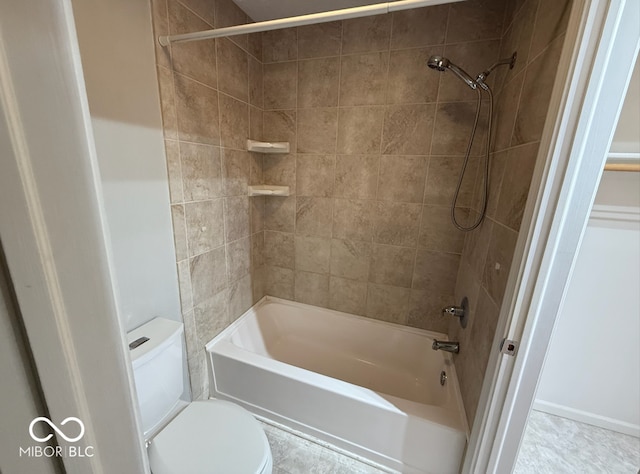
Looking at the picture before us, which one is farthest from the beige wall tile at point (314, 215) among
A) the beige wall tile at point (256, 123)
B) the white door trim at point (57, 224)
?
the white door trim at point (57, 224)

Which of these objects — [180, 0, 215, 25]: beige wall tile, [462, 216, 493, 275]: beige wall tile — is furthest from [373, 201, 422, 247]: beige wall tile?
[180, 0, 215, 25]: beige wall tile

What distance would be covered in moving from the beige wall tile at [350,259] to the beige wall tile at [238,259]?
617mm

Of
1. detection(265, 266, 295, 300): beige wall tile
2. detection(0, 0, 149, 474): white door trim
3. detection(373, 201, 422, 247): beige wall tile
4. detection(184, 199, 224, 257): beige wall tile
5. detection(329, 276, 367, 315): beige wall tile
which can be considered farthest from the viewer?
detection(265, 266, 295, 300): beige wall tile

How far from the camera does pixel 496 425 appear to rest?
3.13 ft

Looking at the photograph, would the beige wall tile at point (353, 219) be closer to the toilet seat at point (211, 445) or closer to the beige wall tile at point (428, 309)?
the beige wall tile at point (428, 309)

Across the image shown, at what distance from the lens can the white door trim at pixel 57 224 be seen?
23 cm

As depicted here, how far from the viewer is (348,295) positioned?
6.48 ft

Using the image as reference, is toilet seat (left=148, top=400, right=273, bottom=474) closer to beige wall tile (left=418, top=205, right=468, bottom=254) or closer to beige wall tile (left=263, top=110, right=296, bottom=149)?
beige wall tile (left=418, top=205, right=468, bottom=254)

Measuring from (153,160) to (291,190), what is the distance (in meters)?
0.92

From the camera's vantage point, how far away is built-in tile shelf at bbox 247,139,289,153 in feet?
5.62

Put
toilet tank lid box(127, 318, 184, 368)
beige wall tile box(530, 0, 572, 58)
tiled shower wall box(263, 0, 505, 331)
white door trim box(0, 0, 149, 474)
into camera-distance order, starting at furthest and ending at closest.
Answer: tiled shower wall box(263, 0, 505, 331) < toilet tank lid box(127, 318, 184, 368) < beige wall tile box(530, 0, 572, 58) < white door trim box(0, 0, 149, 474)

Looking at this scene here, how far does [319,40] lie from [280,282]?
1.70 metres

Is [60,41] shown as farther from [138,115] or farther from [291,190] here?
[291,190]

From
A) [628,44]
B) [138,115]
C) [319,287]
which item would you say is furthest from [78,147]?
[319,287]
